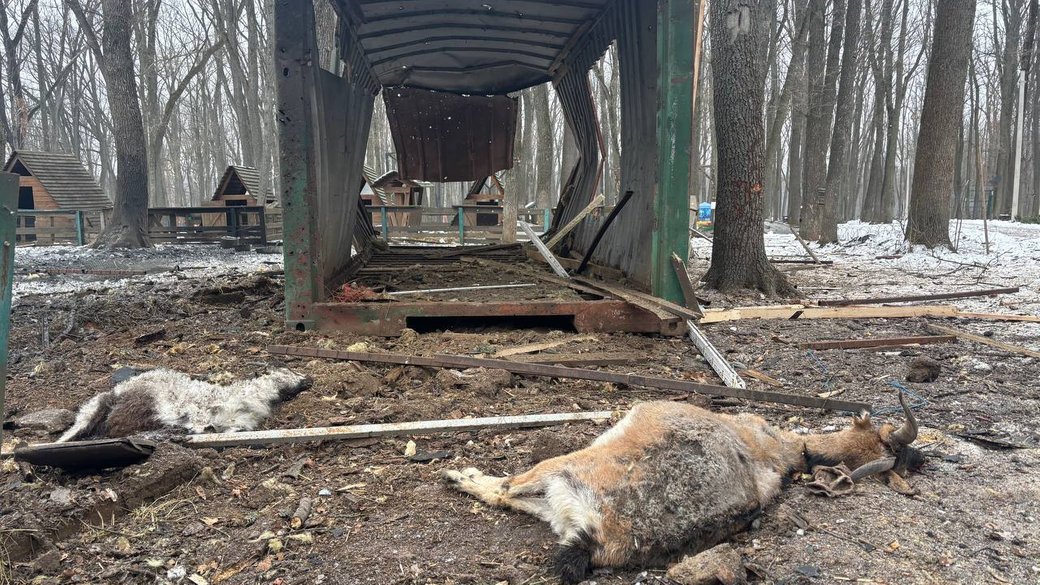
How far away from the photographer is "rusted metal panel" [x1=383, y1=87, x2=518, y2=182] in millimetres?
10656

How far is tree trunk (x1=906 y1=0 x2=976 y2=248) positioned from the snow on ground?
479 inches

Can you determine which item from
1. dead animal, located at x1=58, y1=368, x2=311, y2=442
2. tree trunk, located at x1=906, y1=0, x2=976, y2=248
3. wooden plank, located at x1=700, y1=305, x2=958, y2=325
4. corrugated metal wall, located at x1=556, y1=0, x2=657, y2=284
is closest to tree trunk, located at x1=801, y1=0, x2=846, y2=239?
tree trunk, located at x1=906, y1=0, x2=976, y2=248

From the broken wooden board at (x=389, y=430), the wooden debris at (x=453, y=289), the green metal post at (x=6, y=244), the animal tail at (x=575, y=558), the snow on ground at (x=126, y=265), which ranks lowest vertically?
the animal tail at (x=575, y=558)

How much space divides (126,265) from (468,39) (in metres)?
8.05

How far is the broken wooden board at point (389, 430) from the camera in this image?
9.77 ft

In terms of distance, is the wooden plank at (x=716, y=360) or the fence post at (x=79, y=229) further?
the fence post at (x=79, y=229)

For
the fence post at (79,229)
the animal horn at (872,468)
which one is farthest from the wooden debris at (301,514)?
the fence post at (79,229)

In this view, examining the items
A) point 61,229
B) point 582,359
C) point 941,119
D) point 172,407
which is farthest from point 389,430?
point 61,229

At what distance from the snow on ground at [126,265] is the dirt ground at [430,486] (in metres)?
4.71

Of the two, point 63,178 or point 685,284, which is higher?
point 63,178

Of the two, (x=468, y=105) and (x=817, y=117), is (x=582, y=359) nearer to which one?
(x=468, y=105)

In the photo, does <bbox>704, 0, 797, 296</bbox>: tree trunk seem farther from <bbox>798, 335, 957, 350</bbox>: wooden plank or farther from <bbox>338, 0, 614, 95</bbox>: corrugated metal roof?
<bbox>798, 335, 957, 350</bbox>: wooden plank

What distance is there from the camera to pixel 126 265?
11.9 meters

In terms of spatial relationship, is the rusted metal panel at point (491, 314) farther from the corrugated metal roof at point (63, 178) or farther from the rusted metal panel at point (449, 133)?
the corrugated metal roof at point (63, 178)
